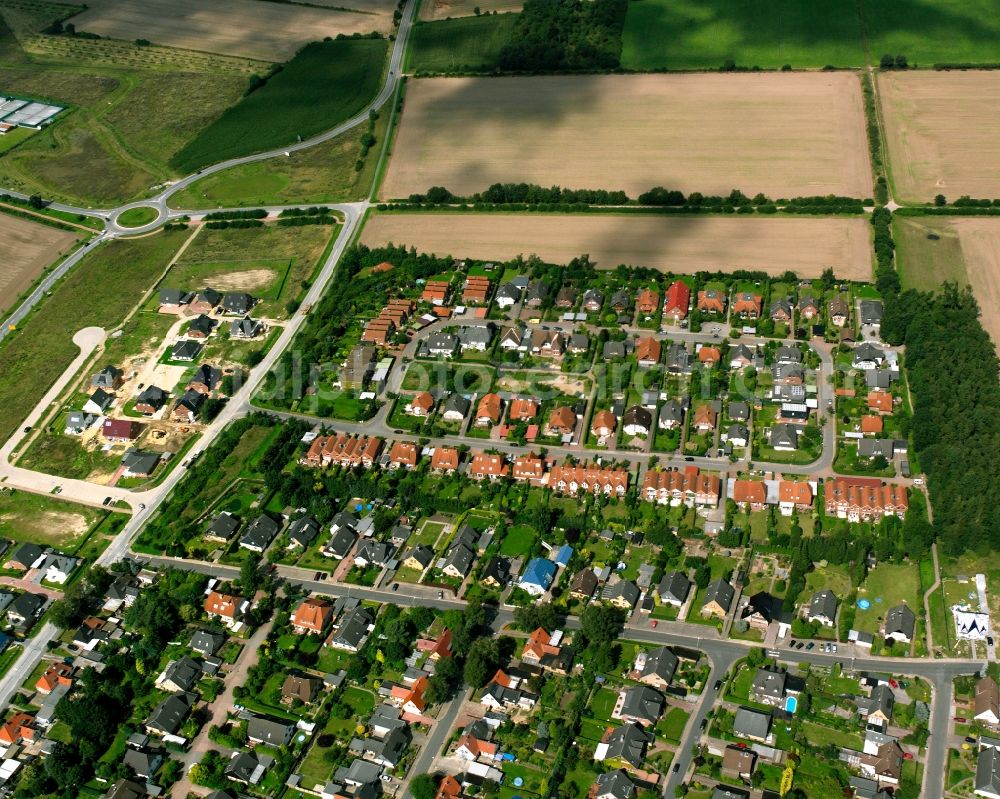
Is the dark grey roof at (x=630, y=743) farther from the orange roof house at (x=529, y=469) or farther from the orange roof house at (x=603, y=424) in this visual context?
the orange roof house at (x=603, y=424)

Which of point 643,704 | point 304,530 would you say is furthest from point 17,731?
point 643,704

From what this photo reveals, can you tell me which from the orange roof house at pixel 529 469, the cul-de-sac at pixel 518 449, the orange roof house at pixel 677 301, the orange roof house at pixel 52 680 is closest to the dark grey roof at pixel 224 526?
the cul-de-sac at pixel 518 449

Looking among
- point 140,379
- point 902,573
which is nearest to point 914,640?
point 902,573

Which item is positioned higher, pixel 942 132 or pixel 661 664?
pixel 942 132

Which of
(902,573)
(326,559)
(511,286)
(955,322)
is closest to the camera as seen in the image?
(902,573)

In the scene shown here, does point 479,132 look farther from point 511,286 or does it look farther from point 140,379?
point 140,379

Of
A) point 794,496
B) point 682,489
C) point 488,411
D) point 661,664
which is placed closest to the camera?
point 661,664

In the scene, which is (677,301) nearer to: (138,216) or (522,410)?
(522,410)

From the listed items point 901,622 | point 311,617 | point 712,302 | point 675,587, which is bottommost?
point 311,617
